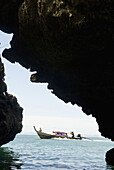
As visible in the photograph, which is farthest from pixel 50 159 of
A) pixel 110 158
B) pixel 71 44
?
pixel 71 44

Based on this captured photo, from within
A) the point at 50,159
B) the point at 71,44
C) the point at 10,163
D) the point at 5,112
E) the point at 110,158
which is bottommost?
the point at 50,159

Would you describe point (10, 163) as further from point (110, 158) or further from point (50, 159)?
point (110, 158)

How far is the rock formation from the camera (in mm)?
8234

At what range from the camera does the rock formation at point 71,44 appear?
8234 millimetres

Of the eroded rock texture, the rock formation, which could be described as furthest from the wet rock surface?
the eroded rock texture

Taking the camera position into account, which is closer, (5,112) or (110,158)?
(110,158)

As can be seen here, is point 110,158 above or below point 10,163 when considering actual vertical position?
above

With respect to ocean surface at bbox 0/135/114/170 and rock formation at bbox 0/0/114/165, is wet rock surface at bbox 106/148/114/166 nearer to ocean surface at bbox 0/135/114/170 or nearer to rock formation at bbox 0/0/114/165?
ocean surface at bbox 0/135/114/170

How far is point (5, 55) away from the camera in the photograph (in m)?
15.8

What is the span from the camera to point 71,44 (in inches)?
371

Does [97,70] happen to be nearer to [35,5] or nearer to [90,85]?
[90,85]

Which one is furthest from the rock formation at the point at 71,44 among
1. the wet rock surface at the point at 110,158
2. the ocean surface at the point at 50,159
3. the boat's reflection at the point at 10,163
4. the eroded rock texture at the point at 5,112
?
the eroded rock texture at the point at 5,112

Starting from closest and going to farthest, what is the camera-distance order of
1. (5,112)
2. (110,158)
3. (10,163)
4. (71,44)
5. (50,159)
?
(71,44) < (10,163) < (110,158) < (50,159) < (5,112)

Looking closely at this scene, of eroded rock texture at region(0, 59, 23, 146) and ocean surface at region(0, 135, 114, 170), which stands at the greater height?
eroded rock texture at region(0, 59, 23, 146)
